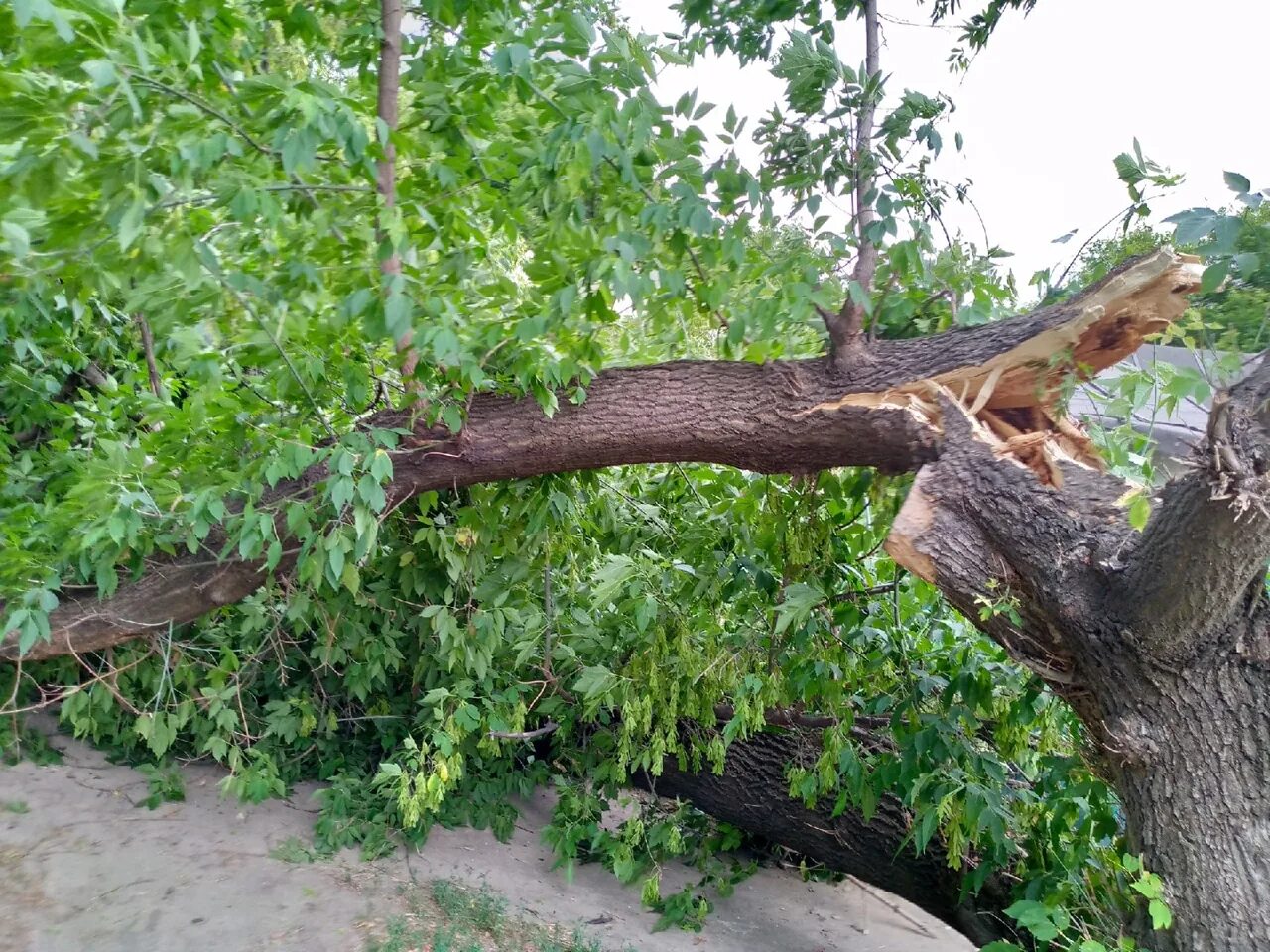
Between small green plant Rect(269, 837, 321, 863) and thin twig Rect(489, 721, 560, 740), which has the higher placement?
thin twig Rect(489, 721, 560, 740)

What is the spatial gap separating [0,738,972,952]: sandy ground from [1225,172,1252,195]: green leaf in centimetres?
355

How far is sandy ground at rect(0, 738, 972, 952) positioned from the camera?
139 inches

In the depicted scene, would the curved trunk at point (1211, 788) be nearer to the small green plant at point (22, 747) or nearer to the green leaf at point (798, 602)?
the green leaf at point (798, 602)

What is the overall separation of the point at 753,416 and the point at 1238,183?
1.57 metres

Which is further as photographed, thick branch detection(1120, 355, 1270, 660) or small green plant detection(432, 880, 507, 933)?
small green plant detection(432, 880, 507, 933)

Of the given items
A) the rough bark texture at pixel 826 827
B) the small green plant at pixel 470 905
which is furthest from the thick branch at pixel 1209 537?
the small green plant at pixel 470 905

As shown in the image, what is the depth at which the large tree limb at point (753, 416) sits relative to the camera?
271 cm

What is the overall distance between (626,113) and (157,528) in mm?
2087

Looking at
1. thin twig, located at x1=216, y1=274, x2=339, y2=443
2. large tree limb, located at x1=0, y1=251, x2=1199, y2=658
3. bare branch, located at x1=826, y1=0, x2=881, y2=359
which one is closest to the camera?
→ thin twig, located at x1=216, y1=274, x2=339, y2=443

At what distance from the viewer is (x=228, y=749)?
4418 mm

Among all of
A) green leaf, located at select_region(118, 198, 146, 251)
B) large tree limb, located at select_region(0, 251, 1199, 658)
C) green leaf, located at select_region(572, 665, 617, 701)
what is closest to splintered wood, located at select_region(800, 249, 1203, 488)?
large tree limb, located at select_region(0, 251, 1199, 658)

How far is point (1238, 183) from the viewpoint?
1622 mm

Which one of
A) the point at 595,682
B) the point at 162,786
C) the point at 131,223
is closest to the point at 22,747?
the point at 162,786

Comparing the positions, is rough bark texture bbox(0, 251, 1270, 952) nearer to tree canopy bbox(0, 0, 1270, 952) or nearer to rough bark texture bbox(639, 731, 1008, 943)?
tree canopy bbox(0, 0, 1270, 952)
